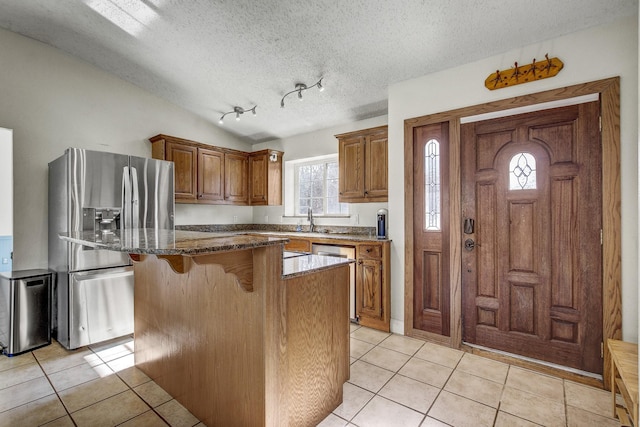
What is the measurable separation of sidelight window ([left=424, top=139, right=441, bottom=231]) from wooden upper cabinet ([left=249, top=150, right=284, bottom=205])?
104 inches

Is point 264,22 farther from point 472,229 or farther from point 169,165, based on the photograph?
point 472,229

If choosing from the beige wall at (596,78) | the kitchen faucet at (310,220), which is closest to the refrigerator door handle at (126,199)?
the kitchen faucet at (310,220)

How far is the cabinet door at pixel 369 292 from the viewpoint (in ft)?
10.6

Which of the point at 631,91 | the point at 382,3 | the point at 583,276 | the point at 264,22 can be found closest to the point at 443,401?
the point at 583,276

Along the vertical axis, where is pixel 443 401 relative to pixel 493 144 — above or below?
below

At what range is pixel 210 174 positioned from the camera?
4602 millimetres

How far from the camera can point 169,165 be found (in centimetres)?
364

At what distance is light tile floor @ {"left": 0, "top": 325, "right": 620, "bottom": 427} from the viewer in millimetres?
1839

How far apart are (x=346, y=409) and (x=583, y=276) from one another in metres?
2.02

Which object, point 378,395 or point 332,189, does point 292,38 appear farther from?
point 378,395

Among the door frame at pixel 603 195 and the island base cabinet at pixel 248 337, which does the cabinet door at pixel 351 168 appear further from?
the island base cabinet at pixel 248 337

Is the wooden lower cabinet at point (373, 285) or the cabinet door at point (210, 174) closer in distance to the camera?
the wooden lower cabinet at point (373, 285)

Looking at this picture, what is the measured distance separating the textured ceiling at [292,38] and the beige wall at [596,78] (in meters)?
0.09

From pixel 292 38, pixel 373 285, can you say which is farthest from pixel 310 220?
pixel 292 38
